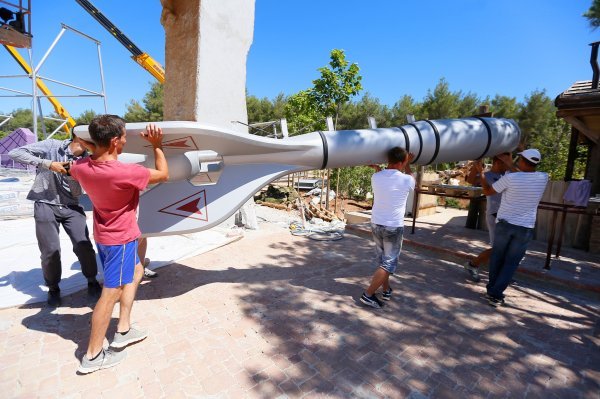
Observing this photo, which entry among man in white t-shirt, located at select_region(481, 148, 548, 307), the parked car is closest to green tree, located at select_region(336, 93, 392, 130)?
the parked car

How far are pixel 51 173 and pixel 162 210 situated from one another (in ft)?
3.76

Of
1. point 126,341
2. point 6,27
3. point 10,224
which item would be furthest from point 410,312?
point 6,27

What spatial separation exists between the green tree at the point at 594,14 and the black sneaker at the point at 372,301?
17625mm

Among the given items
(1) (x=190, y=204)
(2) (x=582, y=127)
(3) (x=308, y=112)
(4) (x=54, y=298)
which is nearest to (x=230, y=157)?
(1) (x=190, y=204)

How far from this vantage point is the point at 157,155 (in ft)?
7.69

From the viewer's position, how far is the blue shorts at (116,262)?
7.30ft

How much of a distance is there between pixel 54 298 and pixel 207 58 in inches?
A: 195

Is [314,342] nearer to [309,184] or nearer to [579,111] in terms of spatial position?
[579,111]

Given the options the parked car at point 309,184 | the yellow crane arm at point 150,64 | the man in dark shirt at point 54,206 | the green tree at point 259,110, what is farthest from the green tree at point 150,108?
the man in dark shirt at point 54,206

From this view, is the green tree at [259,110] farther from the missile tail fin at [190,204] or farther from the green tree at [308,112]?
the missile tail fin at [190,204]

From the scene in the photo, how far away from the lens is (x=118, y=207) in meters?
2.21

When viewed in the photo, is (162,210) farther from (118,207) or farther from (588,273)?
(588,273)

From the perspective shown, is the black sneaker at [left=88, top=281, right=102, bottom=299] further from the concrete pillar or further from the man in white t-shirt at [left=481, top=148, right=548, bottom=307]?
the man in white t-shirt at [left=481, top=148, right=548, bottom=307]

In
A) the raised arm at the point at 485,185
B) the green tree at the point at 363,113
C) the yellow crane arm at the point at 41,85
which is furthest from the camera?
the green tree at the point at 363,113
